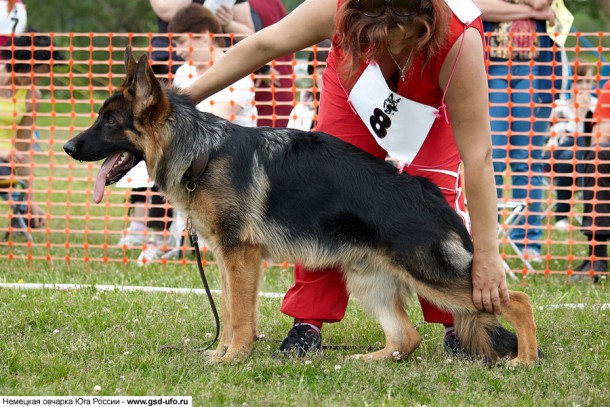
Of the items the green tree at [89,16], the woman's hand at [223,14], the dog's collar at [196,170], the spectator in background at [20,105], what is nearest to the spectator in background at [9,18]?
the spectator in background at [20,105]

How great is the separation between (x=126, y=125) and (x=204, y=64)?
3715mm

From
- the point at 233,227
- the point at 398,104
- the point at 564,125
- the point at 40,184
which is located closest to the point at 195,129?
the point at 233,227

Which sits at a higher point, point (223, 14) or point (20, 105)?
point (223, 14)

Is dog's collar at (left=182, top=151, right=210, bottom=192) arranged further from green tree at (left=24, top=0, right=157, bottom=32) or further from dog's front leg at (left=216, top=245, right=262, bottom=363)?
green tree at (left=24, top=0, right=157, bottom=32)

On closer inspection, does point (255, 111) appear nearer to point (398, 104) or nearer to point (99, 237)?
point (99, 237)

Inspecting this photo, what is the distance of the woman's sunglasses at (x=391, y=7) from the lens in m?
3.52

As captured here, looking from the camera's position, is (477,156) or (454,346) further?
(454,346)

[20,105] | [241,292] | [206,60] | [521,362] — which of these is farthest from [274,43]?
[20,105]

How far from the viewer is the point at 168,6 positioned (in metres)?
8.16

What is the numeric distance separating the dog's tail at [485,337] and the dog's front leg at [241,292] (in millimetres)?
1011

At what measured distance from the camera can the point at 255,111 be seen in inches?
307

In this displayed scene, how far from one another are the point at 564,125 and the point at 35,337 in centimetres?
740

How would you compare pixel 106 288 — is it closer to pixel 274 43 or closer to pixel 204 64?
pixel 274 43

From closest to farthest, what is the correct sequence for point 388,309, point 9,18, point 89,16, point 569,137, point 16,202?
point 388,309, point 16,202, point 9,18, point 569,137, point 89,16
